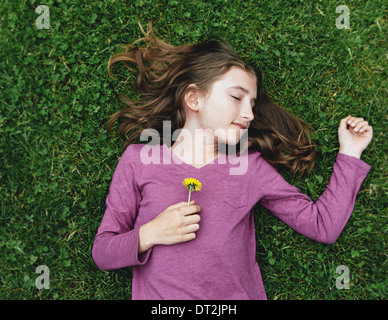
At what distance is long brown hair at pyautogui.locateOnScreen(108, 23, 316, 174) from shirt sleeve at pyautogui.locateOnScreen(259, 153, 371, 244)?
0.89ft

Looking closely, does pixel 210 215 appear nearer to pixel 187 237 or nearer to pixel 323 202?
pixel 187 237

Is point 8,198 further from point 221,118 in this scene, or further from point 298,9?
point 298,9

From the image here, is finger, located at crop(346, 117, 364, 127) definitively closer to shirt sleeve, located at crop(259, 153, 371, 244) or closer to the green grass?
the green grass

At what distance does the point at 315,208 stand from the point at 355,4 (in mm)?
1865

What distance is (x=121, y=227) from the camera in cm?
267

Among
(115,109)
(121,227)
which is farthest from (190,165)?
(115,109)

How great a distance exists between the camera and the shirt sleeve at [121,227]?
2.48m

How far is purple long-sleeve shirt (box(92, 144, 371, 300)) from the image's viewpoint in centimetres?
245

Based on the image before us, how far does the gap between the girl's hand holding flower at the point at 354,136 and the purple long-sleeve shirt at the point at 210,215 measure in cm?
9

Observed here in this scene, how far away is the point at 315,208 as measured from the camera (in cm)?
265

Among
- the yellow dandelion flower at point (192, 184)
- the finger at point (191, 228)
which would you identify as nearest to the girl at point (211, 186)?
the finger at point (191, 228)

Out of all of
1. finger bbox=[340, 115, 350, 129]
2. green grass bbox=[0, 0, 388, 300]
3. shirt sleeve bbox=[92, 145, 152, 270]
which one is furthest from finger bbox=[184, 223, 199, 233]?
finger bbox=[340, 115, 350, 129]

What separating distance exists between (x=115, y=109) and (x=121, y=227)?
1.08 m

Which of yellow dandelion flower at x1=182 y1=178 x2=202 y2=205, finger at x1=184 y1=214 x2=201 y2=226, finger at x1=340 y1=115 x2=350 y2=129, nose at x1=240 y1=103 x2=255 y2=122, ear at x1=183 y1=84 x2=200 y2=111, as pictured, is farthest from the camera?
finger at x1=340 y1=115 x2=350 y2=129
